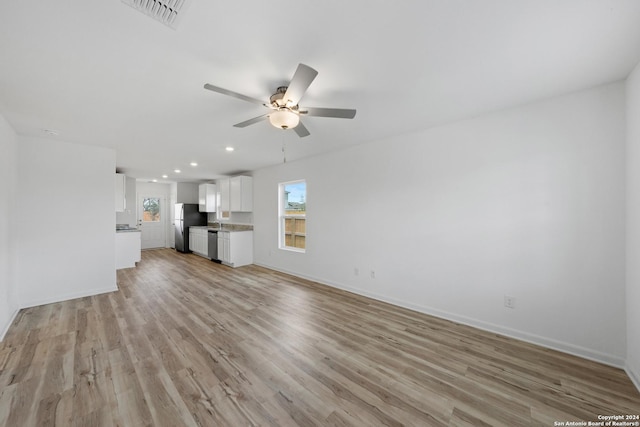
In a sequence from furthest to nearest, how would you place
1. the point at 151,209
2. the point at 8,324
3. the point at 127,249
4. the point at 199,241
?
the point at 151,209 < the point at 199,241 < the point at 127,249 < the point at 8,324

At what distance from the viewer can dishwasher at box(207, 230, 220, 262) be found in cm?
632

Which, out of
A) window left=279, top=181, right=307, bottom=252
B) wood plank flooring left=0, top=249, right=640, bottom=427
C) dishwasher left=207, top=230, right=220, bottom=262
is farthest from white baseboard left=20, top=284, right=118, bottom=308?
window left=279, top=181, right=307, bottom=252

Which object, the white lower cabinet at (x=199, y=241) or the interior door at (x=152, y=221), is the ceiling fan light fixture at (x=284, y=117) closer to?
the white lower cabinet at (x=199, y=241)

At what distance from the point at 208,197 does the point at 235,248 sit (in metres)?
2.52

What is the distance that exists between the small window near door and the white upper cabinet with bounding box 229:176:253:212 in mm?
4278

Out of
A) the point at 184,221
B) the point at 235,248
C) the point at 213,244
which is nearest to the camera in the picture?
the point at 235,248

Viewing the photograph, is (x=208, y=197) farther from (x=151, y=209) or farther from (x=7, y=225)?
(x=7, y=225)

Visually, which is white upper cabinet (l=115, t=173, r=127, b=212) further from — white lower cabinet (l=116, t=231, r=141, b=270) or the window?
the window

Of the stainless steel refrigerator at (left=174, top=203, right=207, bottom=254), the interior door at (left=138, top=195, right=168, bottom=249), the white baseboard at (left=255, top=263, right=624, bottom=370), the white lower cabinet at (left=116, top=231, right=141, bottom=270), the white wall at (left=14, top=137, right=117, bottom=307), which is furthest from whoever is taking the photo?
the interior door at (left=138, top=195, right=168, bottom=249)

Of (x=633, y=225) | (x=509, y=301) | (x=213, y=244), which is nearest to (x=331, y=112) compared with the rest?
(x=633, y=225)

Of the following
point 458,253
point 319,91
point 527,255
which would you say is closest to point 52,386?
point 319,91

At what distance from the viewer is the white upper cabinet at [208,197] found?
7.31 m

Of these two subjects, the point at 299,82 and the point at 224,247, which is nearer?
the point at 299,82

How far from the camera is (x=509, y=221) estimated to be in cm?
254
